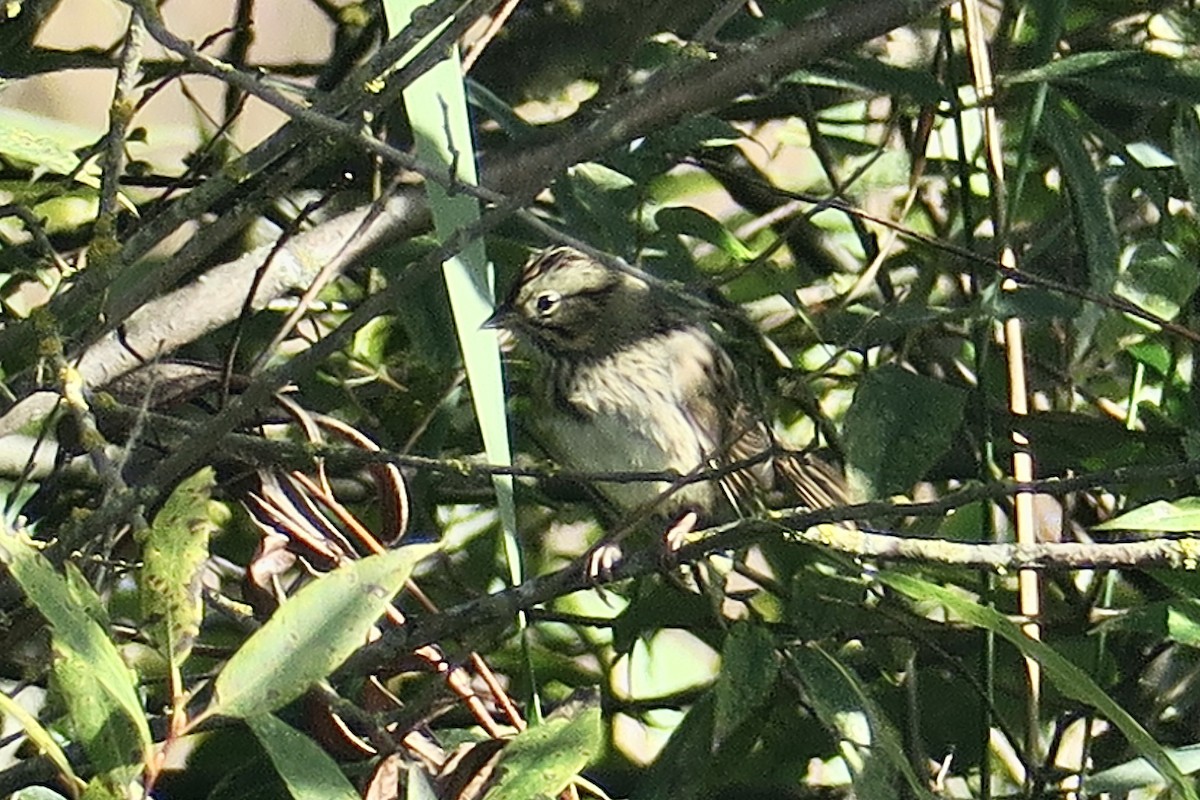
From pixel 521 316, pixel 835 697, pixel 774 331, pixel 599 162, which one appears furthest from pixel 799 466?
pixel 835 697

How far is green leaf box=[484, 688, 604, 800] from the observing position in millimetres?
1027

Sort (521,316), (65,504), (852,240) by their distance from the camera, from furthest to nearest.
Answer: (521,316), (852,240), (65,504)

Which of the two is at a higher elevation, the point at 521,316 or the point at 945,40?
the point at 945,40

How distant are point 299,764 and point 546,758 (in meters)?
0.14

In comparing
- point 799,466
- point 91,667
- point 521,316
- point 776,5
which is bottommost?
point 799,466

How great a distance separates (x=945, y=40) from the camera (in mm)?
1963

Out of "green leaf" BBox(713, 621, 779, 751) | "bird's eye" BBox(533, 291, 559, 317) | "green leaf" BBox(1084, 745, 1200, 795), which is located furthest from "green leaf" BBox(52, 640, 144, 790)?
"bird's eye" BBox(533, 291, 559, 317)

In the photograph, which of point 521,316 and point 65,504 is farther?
point 521,316

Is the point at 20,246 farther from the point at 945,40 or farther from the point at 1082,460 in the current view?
the point at 1082,460

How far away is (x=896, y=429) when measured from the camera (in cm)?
163

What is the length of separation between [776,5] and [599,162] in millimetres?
239

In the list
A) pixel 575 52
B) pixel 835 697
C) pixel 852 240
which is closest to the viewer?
pixel 835 697

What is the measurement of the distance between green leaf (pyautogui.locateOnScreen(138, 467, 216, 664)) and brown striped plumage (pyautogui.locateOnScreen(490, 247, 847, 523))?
141 centimetres

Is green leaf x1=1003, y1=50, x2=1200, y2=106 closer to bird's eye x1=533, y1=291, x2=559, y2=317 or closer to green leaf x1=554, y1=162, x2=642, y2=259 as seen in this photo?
green leaf x1=554, y1=162, x2=642, y2=259
